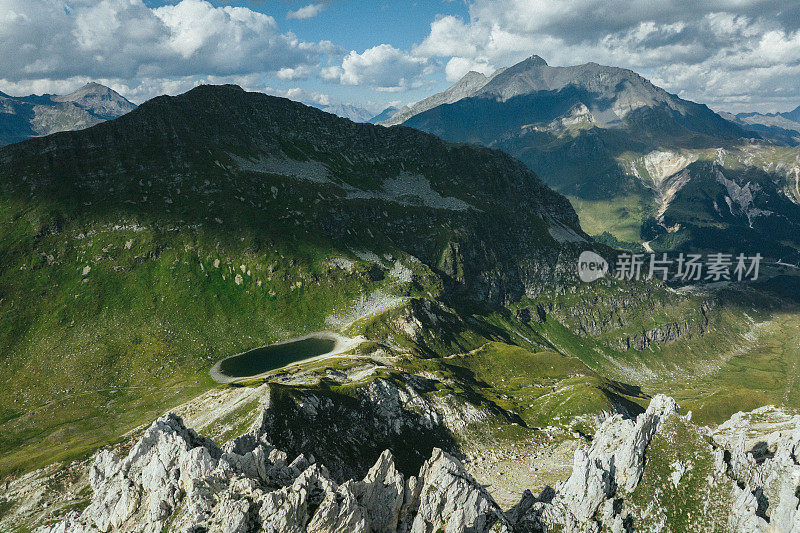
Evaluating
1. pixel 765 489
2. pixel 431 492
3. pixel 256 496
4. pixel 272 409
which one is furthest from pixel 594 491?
pixel 272 409

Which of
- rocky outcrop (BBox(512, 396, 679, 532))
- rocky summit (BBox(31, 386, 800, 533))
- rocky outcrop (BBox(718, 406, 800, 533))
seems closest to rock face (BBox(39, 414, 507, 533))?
rocky summit (BBox(31, 386, 800, 533))

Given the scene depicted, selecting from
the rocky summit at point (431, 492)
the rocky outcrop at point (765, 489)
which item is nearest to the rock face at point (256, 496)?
the rocky summit at point (431, 492)

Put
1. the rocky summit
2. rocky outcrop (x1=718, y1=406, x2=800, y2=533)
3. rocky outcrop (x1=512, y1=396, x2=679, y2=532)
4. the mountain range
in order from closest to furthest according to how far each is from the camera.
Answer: the rocky summit
the mountain range
rocky outcrop (x1=718, y1=406, x2=800, y2=533)
rocky outcrop (x1=512, y1=396, x2=679, y2=532)

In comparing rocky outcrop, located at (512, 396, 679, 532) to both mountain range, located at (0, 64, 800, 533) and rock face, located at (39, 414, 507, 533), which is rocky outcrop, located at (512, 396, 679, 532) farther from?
rock face, located at (39, 414, 507, 533)

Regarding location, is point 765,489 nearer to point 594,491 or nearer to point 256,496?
point 594,491

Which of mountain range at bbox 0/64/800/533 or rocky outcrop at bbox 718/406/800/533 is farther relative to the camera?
rocky outcrop at bbox 718/406/800/533

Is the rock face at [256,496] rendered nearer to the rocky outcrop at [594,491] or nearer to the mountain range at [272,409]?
the mountain range at [272,409]

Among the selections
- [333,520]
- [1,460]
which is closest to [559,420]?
[333,520]

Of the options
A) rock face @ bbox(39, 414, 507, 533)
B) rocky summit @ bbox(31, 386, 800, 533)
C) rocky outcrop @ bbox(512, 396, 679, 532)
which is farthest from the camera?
rocky outcrop @ bbox(512, 396, 679, 532)
